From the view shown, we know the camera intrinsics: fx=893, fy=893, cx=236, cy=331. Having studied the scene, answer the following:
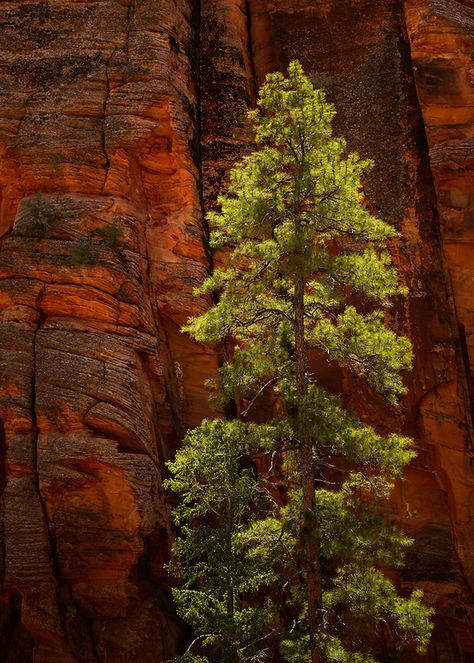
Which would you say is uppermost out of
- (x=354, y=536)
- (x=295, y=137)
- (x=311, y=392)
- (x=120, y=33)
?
(x=120, y=33)

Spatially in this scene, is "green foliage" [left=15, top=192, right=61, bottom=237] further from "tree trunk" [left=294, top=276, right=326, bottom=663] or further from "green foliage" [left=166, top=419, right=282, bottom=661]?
"tree trunk" [left=294, top=276, right=326, bottom=663]

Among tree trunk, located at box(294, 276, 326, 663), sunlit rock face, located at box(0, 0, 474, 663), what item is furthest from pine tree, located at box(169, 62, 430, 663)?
sunlit rock face, located at box(0, 0, 474, 663)

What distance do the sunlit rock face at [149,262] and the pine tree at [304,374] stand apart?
2.86m

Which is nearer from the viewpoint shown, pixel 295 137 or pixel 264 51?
pixel 295 137

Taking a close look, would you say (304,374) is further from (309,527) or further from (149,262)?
(149,262)

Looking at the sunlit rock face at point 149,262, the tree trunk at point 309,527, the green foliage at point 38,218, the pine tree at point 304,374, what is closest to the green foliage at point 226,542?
the pine tree at point 304,374

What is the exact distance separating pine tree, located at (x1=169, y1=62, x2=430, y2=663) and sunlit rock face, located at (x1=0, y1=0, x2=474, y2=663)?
9.37 ft

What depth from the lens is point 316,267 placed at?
38.8 ft

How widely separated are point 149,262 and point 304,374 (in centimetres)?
602

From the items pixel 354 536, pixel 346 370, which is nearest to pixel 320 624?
pixel 354 536

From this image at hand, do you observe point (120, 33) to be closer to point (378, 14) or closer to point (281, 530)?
point (378, 14)

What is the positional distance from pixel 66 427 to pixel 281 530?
472 centimetres

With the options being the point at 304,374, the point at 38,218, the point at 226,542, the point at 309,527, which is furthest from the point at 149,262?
the point at 309,527

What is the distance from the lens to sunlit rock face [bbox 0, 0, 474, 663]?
48.3ft
